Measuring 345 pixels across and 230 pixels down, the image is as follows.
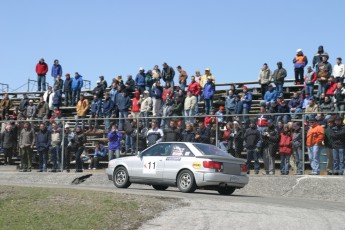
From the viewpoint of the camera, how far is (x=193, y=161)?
22.0 metres

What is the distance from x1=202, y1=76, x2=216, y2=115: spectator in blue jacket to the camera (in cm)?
3179

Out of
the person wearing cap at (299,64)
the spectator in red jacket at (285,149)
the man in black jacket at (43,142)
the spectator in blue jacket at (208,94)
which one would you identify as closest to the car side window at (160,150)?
the spectator in red jacket at (285,149)

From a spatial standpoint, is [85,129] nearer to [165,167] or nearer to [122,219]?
[165,167]

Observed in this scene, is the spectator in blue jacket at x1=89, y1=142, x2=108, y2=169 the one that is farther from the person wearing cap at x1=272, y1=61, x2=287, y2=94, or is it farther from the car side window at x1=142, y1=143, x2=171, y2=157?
the person wearing cap at x1=272, y1=61, x2=287, y2=94

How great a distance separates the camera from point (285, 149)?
24.3 meters

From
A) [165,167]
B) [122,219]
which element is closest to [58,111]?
[165,167]

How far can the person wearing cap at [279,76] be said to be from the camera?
103 ft

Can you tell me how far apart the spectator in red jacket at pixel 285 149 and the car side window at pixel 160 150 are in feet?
12.3

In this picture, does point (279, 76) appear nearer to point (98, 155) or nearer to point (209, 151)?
point (98, 155)

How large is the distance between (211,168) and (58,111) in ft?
50.6

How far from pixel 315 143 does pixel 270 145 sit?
167 centimetres

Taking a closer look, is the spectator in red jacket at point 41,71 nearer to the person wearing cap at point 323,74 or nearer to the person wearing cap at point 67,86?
the person wearing cap at point 67,86

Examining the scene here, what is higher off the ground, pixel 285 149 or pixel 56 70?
pixel 56 70

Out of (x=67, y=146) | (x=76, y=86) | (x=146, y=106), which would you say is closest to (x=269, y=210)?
(x=67, y=146)
